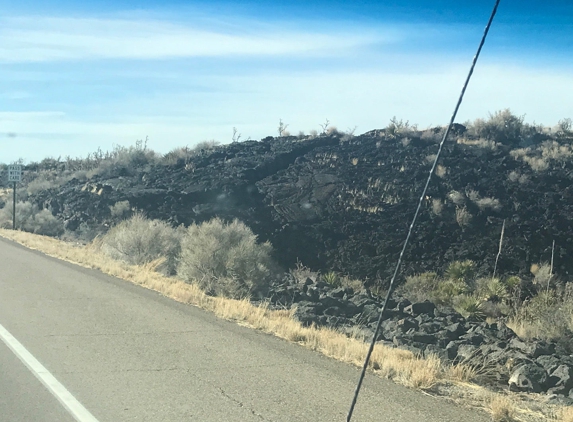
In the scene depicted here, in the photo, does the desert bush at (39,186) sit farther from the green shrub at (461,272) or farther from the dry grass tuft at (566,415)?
the dry grass tuft at (566,415)

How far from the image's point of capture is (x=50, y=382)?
23.0 feet

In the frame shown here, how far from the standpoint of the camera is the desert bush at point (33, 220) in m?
38.7

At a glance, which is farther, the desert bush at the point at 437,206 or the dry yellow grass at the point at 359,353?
the desert bush at the point at 437,206

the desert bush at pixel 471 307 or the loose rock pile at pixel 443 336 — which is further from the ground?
the loose rock pile at pixel 443 336

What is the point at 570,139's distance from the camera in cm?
4550

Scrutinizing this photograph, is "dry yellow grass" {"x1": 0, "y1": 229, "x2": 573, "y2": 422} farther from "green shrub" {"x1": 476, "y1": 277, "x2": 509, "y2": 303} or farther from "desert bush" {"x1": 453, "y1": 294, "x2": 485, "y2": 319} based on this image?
"green shrub" {"x1": 476, "y1": 277, "x2": 509, "y2": 303}

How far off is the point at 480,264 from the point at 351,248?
609 cm

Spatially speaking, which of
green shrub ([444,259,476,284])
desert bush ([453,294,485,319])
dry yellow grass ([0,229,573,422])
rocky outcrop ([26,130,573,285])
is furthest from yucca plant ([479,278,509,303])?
dry yellow grass ([0,229,573,422])

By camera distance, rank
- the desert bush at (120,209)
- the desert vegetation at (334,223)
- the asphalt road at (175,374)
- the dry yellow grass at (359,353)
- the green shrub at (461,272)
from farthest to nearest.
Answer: the desert bush at (120,209)
the green shrub at (461,272)
the desert vegetation at (334,223)
the dry yellow grass at (359,353)
the asphalt road at (175,374)

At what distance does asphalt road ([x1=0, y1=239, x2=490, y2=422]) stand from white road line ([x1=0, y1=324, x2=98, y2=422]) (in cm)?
7

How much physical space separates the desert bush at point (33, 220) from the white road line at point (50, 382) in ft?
102

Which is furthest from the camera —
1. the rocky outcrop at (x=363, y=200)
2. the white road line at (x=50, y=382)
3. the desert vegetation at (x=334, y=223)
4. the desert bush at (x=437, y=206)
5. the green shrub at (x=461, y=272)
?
the desert bush at (x=437, y=206)

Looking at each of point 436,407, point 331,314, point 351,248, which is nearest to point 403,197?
point 351,248

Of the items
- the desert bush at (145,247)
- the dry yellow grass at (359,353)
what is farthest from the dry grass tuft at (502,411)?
the desert bush at (145,247)
